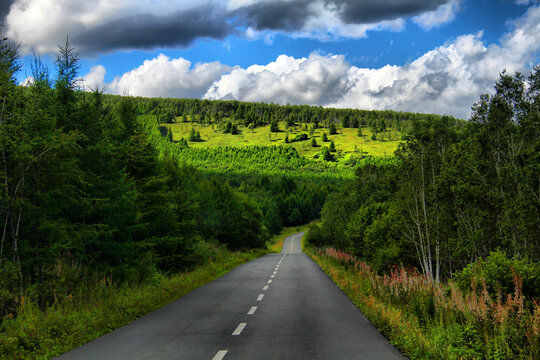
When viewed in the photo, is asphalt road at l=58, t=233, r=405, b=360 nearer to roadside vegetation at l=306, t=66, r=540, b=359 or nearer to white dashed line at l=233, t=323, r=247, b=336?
white dashed line at l=233, t=323, r=247, b=336

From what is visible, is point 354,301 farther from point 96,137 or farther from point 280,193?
point 280,193

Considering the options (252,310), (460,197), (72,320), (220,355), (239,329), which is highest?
(460,197)

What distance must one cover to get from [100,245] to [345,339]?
9727mm

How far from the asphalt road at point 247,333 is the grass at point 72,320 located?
0.37 m

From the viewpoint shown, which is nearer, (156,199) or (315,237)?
(156,199)

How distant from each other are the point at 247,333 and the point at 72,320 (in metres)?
3.84

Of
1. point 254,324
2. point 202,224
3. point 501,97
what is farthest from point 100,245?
point 202,224

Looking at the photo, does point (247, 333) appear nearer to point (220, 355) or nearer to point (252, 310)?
point (220, 355)

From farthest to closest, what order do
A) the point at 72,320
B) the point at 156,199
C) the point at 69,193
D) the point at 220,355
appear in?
the point at 156,199
the point at 69,193
the point at 72,320
the point at 220,355

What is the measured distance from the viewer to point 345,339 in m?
7.77

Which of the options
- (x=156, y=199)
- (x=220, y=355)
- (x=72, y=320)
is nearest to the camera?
(x=220, y=355)

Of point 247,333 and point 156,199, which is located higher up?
point 156,199

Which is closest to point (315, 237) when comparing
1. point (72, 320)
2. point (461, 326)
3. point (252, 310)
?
point (252, 310)

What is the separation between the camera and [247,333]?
8312 millimetres
